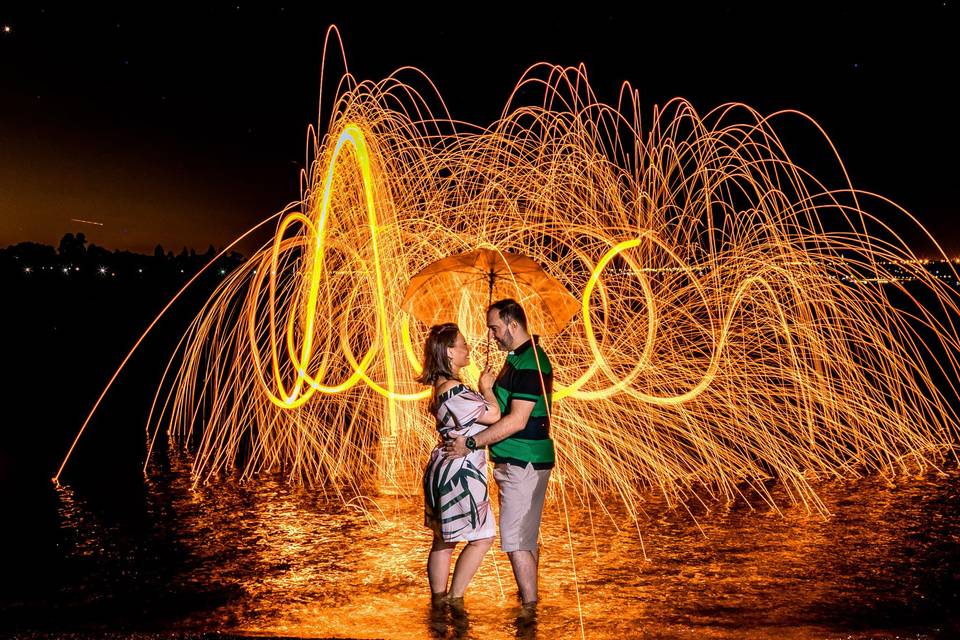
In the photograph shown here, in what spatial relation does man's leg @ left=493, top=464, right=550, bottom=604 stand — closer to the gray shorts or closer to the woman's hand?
the gray shorts

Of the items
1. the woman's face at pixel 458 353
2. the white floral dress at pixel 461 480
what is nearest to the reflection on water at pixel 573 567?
the white floral dress at pixel 461 480

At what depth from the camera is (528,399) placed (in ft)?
18.3

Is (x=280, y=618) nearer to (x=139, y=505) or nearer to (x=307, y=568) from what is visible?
(x=307, y=568)

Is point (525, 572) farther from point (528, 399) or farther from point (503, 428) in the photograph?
point (528, 399)

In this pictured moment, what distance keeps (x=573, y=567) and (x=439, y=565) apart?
53.2 inches

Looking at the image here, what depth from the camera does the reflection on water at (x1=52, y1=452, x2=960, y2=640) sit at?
5684 millimetres

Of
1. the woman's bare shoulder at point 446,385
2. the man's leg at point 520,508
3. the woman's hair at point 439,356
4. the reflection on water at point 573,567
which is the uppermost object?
the woman's hair at point 439,356

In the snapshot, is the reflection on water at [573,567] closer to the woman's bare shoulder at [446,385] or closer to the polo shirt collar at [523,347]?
the woman's bare shoulder at [446,385]

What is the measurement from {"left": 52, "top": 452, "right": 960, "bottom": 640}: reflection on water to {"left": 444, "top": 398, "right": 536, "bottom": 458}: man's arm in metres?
1.06

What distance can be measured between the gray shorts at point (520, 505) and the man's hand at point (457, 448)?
0.24 m

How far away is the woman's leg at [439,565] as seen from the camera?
5.92 metres

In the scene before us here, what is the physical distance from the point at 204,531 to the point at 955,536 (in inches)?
251

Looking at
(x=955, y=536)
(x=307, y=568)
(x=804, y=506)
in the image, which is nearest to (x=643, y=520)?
(x=804, y=506)

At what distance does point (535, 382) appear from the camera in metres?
5.60
